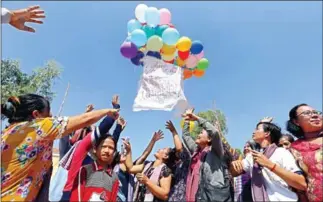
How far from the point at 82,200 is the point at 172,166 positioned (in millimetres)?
1601

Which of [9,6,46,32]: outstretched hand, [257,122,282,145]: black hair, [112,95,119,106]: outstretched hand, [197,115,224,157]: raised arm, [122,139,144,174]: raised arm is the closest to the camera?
[9,6,46,32]: outstretched hand

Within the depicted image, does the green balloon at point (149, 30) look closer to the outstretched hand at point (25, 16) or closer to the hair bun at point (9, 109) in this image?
the outstretched hand at point (25, 16)

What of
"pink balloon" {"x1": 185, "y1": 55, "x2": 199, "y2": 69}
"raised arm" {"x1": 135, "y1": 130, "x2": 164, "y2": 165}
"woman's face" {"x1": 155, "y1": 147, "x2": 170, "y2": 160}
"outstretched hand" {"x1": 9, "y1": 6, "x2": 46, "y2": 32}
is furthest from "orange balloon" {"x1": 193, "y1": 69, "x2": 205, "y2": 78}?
"outstretched hand" {"x1": 9, "y1": 6, "x2": 46, "y2": 32}

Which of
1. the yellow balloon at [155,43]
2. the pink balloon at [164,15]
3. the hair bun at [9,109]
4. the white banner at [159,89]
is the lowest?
the hair bun at [9,109]

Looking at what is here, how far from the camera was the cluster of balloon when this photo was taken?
206 inches

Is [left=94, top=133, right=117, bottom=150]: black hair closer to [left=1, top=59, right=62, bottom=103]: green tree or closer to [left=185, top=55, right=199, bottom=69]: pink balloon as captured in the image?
[left=185, top=55, right=199, bottom=69]: pink balloon

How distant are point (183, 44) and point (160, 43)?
386 mm

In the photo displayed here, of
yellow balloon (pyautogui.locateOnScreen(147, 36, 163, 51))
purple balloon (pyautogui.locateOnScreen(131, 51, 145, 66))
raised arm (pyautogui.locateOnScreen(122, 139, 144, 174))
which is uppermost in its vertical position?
yellow balloon (pyautogui.locateOnScreen(147, 36, 163, 51))

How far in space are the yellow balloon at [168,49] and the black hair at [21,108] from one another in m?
2.98

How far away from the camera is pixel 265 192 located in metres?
3.01

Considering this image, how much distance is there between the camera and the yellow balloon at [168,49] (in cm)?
529

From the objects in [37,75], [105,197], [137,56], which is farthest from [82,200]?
[37,75]

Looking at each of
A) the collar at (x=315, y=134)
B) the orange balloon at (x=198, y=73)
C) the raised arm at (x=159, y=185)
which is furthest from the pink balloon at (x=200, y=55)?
the collar at (x=315, y=134)

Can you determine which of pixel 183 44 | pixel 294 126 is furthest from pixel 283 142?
pixel 183 44
